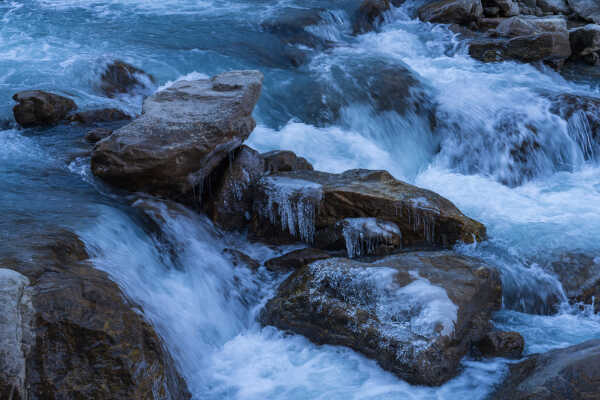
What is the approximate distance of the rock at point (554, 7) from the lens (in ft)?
48.4

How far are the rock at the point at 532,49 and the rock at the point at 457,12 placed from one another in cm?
186

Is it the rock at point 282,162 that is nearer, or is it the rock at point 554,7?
the rock at point 282,162

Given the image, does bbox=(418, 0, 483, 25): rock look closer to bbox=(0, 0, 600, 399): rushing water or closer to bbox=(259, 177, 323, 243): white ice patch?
bbox=(0, 0, 600, 399): rushing water

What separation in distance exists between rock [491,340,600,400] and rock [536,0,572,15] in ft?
44.4

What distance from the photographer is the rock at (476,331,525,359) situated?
4535 mm

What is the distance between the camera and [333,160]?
818cm

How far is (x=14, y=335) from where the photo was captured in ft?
9.78

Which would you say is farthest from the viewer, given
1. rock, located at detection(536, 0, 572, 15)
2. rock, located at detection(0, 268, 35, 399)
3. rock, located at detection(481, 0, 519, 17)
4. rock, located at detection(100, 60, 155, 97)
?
rock, located at detection(536, 0, 572, 15)

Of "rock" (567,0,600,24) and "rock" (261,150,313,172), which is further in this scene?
"rock" (567,0,600,24)

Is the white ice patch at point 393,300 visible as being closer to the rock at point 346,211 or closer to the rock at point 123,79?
the rock at point 346,211

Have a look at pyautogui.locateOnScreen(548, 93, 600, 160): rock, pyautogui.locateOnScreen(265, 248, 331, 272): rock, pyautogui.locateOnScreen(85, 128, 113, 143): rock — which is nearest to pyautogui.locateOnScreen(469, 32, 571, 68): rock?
pyautogui.locateOnScreen(548, 93, 600, 160): rock

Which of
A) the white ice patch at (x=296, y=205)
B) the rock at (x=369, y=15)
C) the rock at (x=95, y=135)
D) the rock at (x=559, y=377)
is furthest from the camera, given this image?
the rock at (x=369, y=15)

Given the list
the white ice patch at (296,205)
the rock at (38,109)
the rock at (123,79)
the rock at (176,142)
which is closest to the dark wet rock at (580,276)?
the white ice patch at (296,205)

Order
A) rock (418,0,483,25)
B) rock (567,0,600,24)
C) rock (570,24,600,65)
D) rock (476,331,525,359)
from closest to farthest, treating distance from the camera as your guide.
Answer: rock (476,331,525,359) → rock (570,24,600,65) → rock (418,0,483,25) → rock (567,0,600,24)
